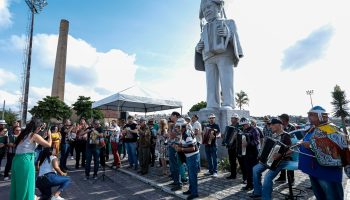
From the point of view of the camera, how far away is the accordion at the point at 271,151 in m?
4.13

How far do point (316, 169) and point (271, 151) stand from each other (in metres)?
0.85

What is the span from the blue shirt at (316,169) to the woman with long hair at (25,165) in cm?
474

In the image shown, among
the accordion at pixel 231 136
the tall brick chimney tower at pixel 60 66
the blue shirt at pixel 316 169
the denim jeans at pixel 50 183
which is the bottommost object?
the denim jeans at pixel 50 183

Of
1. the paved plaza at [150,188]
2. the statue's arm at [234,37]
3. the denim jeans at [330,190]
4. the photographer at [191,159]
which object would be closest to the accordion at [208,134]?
the paved plaza at [150,188]

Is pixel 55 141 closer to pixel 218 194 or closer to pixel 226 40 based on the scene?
pixel 218 194

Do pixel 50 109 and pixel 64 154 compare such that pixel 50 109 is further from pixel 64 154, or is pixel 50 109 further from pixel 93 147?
pixel 93 147

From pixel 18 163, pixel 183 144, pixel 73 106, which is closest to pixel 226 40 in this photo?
pixel 183 144

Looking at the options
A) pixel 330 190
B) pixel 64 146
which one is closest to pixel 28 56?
pixel 64 146

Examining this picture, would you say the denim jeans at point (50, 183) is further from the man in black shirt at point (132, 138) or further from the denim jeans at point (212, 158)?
the denim jeans at point (212, 158)

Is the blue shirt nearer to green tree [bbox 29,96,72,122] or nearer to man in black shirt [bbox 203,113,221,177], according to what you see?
man in black shirt [bbox 203,113,221,177]

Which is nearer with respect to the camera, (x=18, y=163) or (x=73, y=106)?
(x=18, y=163)

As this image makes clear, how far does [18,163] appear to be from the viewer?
436cm

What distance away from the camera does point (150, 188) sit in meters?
6.33

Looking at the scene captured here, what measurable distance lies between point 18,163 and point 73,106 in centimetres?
4814
